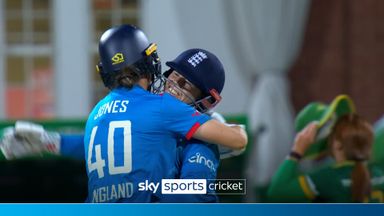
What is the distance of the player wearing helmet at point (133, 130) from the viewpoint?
2.74 meters

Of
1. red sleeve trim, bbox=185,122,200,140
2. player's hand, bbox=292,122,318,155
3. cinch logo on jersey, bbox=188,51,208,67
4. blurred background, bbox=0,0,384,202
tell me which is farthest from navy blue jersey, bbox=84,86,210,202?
blurred background, bbox=0,0,384,202

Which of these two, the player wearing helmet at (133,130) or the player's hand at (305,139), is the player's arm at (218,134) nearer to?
the player wearing helmet at (133,130)

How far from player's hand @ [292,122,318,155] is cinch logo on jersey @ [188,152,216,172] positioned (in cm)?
85

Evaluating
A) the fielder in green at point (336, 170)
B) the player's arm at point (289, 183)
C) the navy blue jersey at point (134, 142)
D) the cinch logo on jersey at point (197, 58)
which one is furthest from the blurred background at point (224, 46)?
the navy blue jersey at point (134, 142)

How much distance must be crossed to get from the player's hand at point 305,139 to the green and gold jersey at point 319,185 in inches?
1.8

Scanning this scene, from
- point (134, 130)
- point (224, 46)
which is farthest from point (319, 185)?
point (224, 46)

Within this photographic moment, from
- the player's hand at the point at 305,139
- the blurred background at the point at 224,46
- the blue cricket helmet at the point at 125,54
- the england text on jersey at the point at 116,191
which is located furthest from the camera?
the blurred background at the point at 224,46

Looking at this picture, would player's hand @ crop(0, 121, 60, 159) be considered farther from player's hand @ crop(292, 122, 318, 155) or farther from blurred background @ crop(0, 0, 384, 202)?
blurred background @ crop(0, 0, 384, 202)

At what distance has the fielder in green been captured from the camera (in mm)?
Answer: 3598

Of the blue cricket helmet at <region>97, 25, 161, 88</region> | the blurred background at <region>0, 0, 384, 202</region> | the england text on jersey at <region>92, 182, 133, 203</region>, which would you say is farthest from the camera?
the blurred background at <region>0, 0, 384, 202</region>

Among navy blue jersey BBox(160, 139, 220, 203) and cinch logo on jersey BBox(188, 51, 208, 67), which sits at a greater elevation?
cinch logo on jersey BBox(188, 51, 208, 67)

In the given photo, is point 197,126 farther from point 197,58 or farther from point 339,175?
point 339,175

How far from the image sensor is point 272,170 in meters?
8.70

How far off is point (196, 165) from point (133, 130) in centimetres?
18
